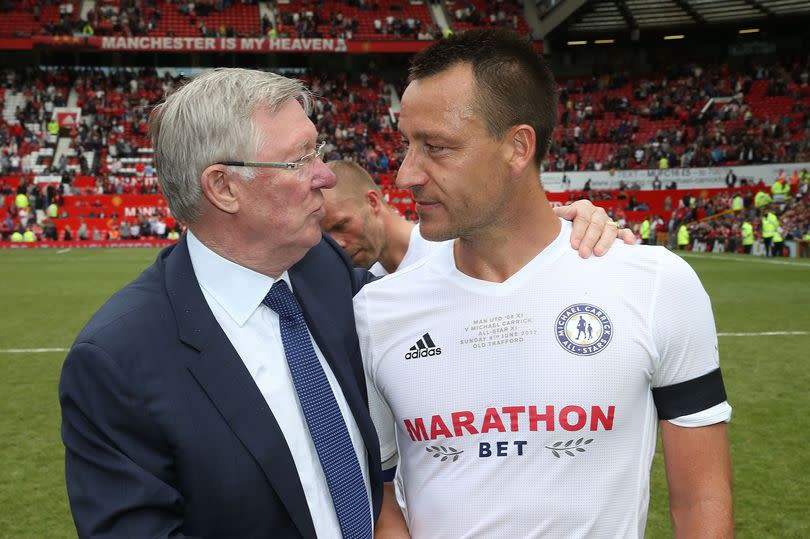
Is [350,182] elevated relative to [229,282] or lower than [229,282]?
elevated

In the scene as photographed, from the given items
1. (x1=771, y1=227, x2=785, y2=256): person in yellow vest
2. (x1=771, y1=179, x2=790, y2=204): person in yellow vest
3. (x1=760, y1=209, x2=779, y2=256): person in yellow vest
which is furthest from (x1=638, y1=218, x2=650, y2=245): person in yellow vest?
(x1=771, y1=227, x2=785, y2=256): person in yellow vest

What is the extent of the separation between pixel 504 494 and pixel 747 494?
417cm

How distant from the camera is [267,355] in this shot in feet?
7.02

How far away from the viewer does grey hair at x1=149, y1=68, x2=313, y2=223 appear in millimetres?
2111

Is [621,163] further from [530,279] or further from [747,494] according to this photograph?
[530,279]

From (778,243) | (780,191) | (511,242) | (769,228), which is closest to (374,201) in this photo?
(511,242)

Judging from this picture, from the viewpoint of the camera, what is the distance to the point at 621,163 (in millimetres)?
37188

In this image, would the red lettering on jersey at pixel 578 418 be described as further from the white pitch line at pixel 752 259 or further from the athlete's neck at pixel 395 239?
the white pitch line at pixel 752 259

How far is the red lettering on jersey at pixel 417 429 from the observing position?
2217mm

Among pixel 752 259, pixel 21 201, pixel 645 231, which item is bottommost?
pixel 752 259

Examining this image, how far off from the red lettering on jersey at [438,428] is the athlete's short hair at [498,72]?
2.68 feet

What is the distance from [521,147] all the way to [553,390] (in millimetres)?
707

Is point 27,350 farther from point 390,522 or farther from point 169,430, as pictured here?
point 169,430

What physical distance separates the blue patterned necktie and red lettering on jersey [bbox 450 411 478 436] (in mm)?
292
